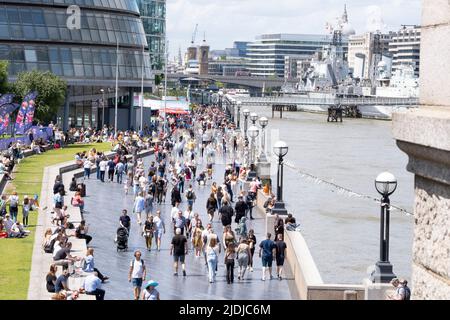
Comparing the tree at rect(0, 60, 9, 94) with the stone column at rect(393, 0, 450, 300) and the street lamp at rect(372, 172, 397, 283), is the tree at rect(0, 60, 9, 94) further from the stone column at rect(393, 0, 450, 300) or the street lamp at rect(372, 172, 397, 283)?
the stone column at rect(393, 0, 450, 300)

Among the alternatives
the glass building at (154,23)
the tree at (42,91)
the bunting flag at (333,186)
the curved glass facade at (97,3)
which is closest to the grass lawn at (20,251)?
the bunting flag at (333,186)

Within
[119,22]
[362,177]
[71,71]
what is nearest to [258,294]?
[362,177]

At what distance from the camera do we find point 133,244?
95.6ft

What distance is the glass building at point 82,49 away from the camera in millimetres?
76375

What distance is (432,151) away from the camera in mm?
4957

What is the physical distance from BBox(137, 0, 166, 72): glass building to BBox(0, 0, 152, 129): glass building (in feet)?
241

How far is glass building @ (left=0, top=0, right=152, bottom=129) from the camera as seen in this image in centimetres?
7638

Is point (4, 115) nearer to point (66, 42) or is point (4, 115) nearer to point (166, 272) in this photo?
point (166, 272)

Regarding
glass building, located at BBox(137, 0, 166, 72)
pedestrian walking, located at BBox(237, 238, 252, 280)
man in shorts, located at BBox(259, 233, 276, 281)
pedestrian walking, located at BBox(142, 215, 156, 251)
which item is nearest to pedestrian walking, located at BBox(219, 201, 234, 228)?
pedestrian walking, located at BBox(142, 215, 156, 251)

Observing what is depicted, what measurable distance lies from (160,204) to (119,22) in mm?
46399

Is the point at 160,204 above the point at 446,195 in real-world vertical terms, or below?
below

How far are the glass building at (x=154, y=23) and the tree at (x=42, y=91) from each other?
305ft

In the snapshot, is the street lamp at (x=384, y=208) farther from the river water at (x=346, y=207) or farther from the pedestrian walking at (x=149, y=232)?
the river water at (x=346, y=207)
